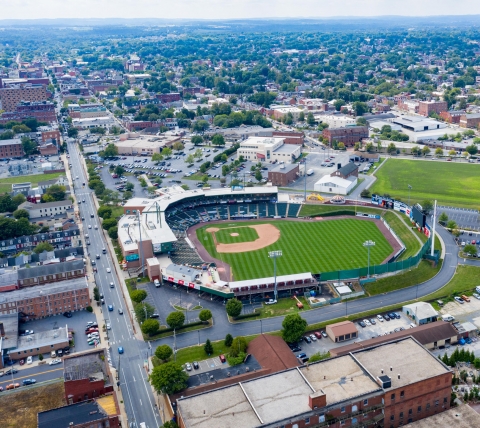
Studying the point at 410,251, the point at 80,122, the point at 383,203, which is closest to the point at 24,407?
the point at 410,251

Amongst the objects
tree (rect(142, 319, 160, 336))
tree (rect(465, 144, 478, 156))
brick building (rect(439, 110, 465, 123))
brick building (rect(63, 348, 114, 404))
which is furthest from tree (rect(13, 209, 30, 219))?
brick building (rect(439, 110, 465, 123))

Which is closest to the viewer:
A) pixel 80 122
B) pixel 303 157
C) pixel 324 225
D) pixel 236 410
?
pixel 236 410

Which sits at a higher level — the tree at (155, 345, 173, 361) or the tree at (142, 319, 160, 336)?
the tree at (155, 345, 173, 361)

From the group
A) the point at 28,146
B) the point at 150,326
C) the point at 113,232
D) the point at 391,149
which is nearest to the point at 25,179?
the point at 28,146

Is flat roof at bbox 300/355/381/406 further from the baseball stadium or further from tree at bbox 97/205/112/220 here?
tree at bbox 97/205/112/220

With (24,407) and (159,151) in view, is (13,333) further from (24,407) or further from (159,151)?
(159,151)

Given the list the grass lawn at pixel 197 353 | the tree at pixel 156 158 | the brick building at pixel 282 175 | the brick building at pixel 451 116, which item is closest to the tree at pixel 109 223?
the grass lawn at pixel 197 353
